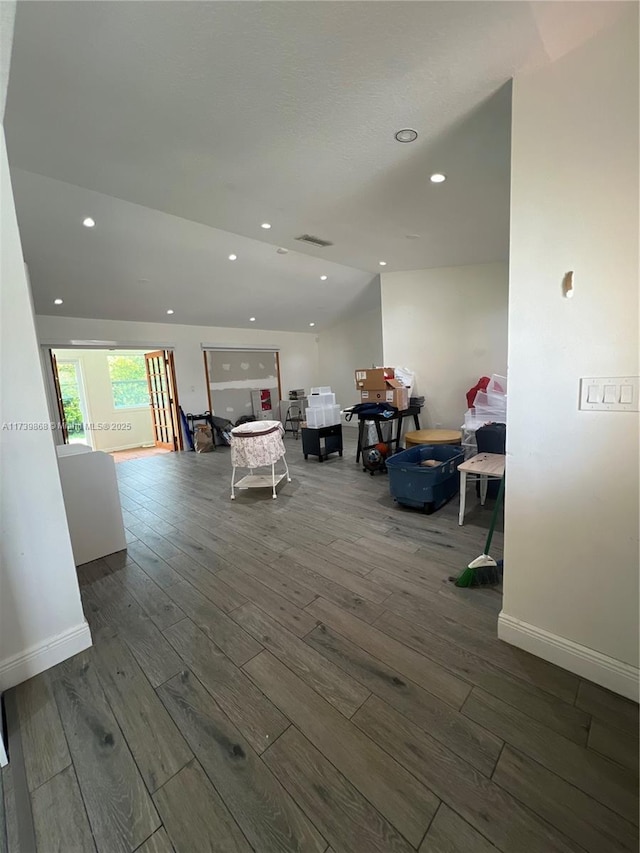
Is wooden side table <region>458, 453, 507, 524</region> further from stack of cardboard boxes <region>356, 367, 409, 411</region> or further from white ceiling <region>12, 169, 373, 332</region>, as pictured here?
white ceiling <region>12, 169, 373, 332</region>

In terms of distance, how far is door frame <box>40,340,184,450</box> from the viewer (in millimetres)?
5543

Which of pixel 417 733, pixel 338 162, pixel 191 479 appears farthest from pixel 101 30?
pixel 191 479

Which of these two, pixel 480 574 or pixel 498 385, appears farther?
pixel 498 385

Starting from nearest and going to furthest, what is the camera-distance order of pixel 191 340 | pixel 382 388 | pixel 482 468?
1. pixel 482 468
2. pixel 382 388
3. pixel 191 340

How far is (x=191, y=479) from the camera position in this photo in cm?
485

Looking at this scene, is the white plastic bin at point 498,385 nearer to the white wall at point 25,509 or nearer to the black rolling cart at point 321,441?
the black rolling cart at point 321,441

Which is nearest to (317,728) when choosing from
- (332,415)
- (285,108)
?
(285,108)

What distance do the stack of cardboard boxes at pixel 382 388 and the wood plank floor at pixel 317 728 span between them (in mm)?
2487

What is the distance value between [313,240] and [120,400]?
6688 mm

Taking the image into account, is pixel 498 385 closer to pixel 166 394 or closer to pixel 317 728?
pixel 317 728

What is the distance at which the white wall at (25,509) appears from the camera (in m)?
1.44

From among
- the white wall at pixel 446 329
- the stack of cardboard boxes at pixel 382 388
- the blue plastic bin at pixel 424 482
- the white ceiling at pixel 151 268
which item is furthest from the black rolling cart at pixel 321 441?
the white ceiling at pixel 151 268

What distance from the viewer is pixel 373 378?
4.53 metres

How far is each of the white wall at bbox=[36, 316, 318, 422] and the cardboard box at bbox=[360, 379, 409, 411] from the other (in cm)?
423
